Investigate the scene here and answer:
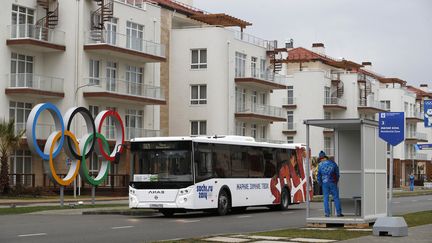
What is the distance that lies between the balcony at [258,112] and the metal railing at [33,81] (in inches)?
850

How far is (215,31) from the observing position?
70.9 metres

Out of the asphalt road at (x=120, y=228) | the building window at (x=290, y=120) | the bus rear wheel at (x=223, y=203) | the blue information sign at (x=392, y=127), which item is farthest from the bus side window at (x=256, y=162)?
the building window at (x=290, y=120)

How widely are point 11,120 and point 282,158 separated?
21.4m

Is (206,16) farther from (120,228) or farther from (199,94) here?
(120,228)

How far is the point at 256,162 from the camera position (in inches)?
1288

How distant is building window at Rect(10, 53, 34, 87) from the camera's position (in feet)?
175

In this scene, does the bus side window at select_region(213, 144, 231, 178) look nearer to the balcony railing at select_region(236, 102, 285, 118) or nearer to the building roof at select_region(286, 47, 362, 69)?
the balcony railing at select_region(236, 102, 285, 118)

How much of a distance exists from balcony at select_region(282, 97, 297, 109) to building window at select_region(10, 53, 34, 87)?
155ft

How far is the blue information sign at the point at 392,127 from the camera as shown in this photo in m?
21.2

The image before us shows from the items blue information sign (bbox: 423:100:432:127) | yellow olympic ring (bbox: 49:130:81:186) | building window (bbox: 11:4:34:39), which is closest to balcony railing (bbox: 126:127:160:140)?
building window (bbox: 11:4:34:39)

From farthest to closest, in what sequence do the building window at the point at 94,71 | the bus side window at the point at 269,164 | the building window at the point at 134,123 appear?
the building window at the point at 134,123 → the building window at the point at 94,71 → the bus side window at the point at 269,164

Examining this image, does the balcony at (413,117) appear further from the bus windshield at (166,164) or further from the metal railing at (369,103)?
the bus windshield at (166,164)

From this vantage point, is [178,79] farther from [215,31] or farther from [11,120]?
[11,120]

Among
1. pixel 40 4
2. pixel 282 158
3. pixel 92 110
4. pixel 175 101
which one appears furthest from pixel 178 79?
pixel 282 158
